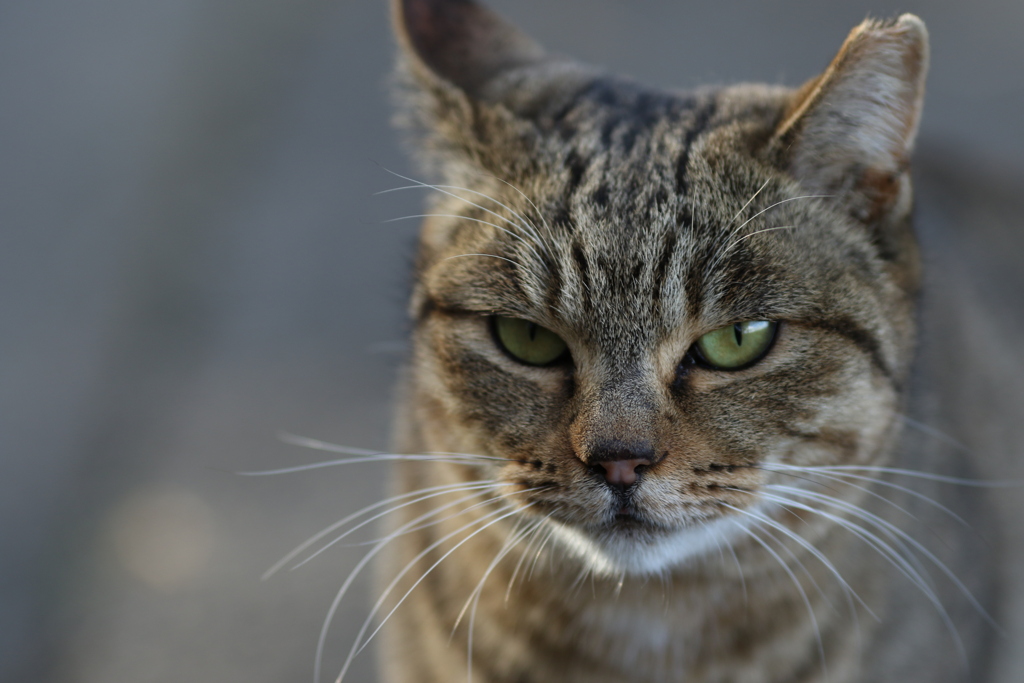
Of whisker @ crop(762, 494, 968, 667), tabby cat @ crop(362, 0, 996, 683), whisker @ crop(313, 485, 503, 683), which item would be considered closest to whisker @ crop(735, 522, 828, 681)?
tabby cat @ crop(362, 0, 996, 683)

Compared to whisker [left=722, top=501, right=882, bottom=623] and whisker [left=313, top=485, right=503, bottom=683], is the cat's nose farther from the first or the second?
whisker [left=313, top=485, right=503, bottom=683]

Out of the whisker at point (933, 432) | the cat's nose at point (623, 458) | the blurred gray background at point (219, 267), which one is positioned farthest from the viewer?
the blurred gray background at point (219, 267)

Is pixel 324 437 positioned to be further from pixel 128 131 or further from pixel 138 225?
pixel 128 131

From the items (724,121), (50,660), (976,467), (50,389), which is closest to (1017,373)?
(976,467)

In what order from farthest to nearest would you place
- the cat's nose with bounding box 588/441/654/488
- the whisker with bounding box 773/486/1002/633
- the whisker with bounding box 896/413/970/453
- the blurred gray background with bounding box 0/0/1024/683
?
the blurred gray background with bounding box 0/0/1024/683 → the whisker with bounding box 896/413/970/453 → the whisker with bounding box 773/486/1002/633 → the cat's nose with bounding box 588/441/654/488

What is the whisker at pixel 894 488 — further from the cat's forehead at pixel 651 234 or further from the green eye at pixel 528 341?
the green eye at pixel 528 341

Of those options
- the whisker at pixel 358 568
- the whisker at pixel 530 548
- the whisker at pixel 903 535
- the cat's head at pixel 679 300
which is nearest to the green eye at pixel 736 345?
the cat's head at pixel 679 300

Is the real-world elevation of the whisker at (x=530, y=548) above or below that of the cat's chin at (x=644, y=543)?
below

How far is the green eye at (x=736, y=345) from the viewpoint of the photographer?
111 cm

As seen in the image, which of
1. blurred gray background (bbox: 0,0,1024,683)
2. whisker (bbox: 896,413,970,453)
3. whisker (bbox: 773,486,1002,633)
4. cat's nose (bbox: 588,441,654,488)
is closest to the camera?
cat's nose (bbox: 588,441,654,488)

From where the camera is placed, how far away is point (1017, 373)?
1.82m

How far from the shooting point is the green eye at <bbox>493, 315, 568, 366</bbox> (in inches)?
45.6

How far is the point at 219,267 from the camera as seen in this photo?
2811 mm

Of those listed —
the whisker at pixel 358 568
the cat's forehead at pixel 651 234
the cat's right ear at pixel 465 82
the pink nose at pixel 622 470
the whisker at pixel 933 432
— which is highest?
the cat's right ear at pixel 465 82
